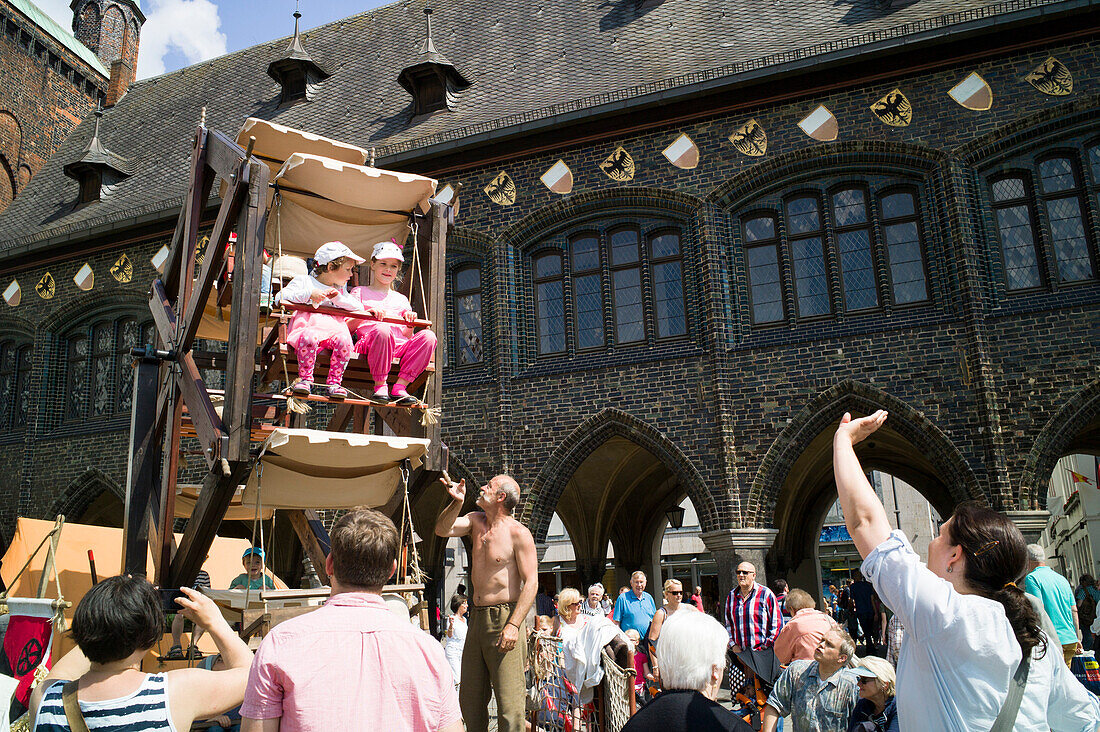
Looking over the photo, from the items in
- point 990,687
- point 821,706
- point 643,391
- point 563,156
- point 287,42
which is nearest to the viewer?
point 990,687

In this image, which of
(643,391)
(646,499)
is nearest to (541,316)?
(643,391)

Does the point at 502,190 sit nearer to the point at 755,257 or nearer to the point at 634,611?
the point at 755,257

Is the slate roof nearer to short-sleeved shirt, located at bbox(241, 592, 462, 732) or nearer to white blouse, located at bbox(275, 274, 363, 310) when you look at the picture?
white blouse, located at bbox(275, 274, 363, 310)

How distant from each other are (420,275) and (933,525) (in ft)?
94.7

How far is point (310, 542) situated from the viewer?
6676 mm

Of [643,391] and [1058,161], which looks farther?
[643,391]

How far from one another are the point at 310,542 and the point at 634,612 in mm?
4735

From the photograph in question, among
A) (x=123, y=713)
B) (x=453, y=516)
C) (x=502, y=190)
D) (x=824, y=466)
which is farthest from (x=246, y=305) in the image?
(x=824, y=466)

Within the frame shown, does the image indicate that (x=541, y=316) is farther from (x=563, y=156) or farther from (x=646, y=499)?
(x=646, y=499)

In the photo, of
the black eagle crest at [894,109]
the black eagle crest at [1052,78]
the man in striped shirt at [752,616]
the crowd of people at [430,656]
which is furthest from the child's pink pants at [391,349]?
the black eagle crest at [1052,78]

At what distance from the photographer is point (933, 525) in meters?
30.8

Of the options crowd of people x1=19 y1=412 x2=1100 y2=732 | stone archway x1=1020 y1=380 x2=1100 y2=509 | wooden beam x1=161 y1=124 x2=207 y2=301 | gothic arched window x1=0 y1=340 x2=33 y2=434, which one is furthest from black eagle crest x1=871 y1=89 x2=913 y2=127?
gothic arched window x1=0 y1=340 x2=33 y2=434

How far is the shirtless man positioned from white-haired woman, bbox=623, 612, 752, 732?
243cm

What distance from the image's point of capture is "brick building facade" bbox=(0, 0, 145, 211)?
21.3 m
